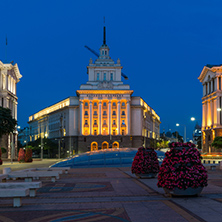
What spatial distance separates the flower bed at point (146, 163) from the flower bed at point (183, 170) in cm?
1020

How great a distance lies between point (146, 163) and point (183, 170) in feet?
35.6

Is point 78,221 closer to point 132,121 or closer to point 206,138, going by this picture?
point 206,138

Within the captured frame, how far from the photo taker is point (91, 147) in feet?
462

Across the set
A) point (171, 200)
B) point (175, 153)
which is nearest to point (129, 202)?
point (171, 200)

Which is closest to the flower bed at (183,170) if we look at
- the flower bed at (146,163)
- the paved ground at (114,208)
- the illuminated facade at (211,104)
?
the paved ground at (114,208)

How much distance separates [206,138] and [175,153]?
11543 cm

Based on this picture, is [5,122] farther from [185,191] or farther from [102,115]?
[102,115]

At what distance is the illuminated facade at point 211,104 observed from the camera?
120312 mm

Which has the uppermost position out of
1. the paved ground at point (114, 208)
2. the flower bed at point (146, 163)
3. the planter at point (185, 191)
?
the flower bed at point (146, 163)

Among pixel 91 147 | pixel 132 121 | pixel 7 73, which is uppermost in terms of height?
pixel 7 73

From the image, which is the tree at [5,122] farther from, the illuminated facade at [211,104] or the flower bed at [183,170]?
the illuminated facade at [211,104]

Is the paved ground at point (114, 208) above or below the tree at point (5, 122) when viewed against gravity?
below

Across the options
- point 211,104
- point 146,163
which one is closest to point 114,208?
point 146,163

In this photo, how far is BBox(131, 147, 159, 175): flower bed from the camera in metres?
26.8
